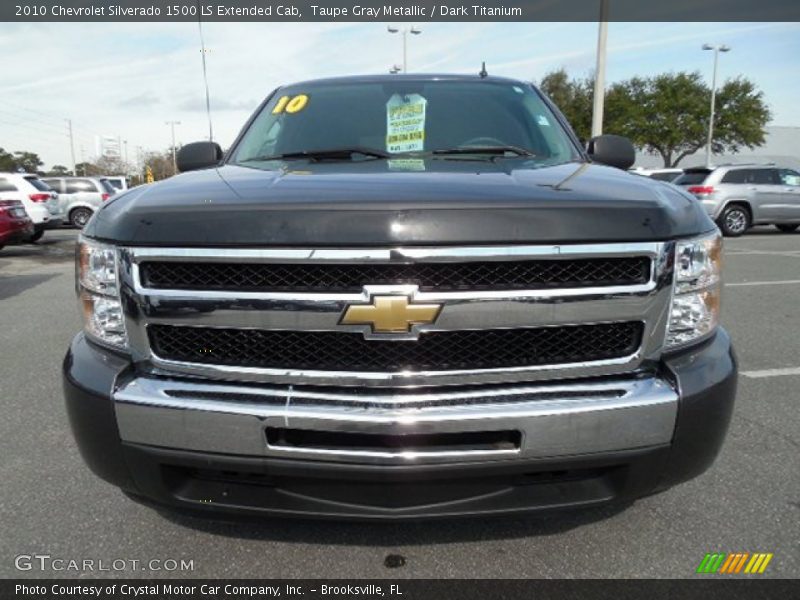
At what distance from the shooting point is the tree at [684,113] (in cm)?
4478

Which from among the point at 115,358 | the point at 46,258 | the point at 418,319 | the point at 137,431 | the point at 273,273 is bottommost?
the point at 46,258

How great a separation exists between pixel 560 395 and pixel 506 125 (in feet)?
5.87

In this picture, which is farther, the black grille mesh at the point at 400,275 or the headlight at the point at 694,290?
the headlight at the point at 694,290

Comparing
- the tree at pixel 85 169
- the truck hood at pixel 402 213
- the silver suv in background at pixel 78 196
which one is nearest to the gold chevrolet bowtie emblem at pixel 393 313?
the truck hood at pixel 402 213

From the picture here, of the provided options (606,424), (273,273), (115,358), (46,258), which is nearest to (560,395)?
(606,424)

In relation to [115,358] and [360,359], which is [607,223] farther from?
[115,358]

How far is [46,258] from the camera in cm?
1223

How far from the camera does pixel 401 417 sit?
1.66 metres

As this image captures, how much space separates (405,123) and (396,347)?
153cm

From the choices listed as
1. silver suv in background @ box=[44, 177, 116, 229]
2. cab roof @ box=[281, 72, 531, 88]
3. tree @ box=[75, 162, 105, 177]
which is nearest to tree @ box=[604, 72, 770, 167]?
silver suv in background @ box=[44, 177, 116, 229]

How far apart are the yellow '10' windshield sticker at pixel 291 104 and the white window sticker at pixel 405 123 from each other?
1.60ft

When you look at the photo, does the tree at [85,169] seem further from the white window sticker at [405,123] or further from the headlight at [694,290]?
the headlight at [694,290]

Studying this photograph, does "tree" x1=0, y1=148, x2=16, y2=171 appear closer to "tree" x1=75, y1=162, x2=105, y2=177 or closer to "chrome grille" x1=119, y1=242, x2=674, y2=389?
"tree" x1=75, y1=162, x2=105, y2=177

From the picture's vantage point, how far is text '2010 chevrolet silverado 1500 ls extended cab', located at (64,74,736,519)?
1.68 m
